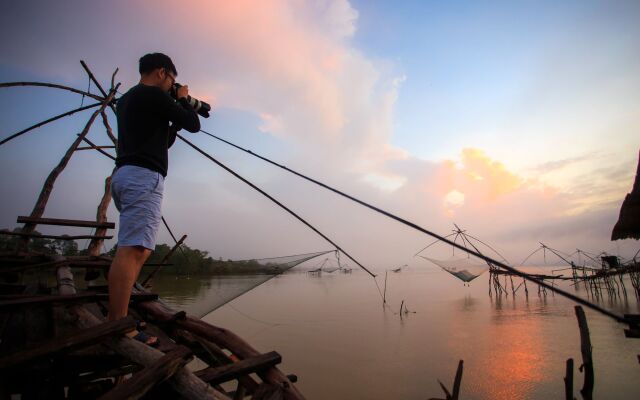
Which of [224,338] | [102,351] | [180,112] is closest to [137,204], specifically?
[180,112]

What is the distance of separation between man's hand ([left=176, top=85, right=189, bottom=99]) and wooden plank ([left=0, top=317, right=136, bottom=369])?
1.76 m

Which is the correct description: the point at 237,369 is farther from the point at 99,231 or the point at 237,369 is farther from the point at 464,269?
the point at 464,269

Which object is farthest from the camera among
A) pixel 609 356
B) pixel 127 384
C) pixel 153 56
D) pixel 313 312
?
pixel 313 312

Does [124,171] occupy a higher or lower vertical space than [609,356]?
higher

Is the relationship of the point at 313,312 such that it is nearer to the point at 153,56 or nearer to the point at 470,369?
the point at 470,369

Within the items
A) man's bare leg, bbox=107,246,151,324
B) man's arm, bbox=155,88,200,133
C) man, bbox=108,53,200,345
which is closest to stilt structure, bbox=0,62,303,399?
man's bare leg, bbox=107,246,151,324

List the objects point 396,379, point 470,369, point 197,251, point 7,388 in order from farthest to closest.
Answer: point 197,251, point 470,369, point 396,379, point 7,388

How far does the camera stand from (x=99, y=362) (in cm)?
212

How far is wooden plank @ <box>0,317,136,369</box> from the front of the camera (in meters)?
1.28

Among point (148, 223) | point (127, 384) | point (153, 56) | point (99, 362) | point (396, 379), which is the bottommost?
point (396, 379)

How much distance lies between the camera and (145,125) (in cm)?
216

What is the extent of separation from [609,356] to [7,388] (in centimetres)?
1440

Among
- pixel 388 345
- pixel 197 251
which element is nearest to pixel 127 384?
pixel 388 345

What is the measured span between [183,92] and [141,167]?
31.7 inches
